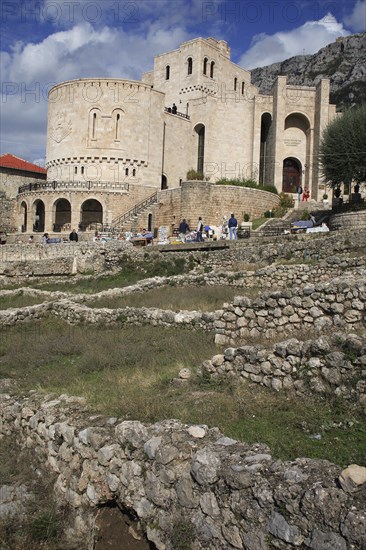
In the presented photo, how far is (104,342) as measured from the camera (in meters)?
9.85

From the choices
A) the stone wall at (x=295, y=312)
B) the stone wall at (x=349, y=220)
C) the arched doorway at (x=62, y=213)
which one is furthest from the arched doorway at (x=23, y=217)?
the stone wall at (x=295, y=312)

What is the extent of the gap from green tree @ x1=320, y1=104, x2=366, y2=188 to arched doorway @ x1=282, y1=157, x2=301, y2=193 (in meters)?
14.6

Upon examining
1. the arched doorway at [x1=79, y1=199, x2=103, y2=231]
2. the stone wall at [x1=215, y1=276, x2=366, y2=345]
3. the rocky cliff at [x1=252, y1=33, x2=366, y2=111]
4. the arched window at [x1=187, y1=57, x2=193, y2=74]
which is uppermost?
the rocky cliff at [x1=252, y1=33, x2=366, y2=111]

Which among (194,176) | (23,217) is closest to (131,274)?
(194,176)

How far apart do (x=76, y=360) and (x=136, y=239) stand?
18495 millimetres

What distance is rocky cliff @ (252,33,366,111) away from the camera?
84.0 meters

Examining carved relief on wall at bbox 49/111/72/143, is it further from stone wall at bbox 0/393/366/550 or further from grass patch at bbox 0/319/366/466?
stone wall at bbox 0/393/366/550

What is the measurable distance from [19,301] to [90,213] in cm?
2337

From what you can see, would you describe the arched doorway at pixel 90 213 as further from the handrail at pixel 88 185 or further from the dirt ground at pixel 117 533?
the dirt ground at pixel 117 533

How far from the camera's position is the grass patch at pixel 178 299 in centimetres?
1236

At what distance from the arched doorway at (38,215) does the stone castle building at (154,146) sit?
0.13m

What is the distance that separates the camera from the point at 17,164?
47.7 m

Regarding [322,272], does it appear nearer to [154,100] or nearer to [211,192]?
[211,192]

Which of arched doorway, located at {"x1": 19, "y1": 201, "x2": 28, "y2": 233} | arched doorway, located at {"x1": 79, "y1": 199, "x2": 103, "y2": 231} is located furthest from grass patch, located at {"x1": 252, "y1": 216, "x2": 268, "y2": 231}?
arched doorway, located at {"x1": 19, "y1": 201, "x2": 28, "y2": 233}
